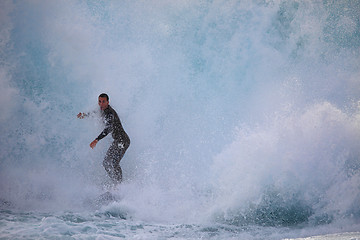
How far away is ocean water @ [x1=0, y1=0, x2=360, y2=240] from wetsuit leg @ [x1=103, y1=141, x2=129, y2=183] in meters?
0.29

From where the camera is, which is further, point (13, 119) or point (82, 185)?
point (13, 119)

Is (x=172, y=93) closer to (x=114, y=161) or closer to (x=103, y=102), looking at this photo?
(x=103, y=102)

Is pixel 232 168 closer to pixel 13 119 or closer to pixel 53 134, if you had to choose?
pixel 53 134

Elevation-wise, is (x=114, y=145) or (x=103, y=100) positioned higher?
(x=103, y=100)

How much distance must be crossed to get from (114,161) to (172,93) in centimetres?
281

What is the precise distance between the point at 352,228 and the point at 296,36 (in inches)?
208

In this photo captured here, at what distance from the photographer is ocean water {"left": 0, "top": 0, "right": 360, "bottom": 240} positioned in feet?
18.3

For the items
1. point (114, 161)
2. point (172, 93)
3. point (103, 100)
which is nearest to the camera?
point (103, 100)

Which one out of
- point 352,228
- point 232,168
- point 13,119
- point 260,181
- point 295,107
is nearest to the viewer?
point 352,228

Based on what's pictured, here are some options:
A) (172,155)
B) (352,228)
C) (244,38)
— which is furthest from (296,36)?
(352,228)

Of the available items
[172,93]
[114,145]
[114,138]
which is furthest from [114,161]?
[172,93]

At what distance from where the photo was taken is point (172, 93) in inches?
306

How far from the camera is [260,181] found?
507 cm

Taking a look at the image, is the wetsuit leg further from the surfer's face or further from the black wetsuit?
the surfer's face
